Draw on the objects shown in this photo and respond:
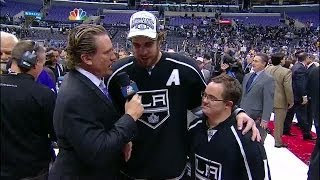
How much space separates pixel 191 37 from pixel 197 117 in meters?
36.0

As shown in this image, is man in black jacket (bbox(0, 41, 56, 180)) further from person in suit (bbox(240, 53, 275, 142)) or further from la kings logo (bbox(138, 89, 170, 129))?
person in suit (bbox(240, 53, 275, 142))

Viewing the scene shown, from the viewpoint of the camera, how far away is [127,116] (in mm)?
1950

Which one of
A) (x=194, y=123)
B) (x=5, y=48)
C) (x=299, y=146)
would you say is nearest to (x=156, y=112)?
(x=194, y=123)

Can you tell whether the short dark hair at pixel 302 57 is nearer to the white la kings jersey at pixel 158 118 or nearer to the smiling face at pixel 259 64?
the smiling face at pixel 259 64

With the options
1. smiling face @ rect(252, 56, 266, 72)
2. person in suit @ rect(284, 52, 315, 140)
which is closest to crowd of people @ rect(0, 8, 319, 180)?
smiling face @ rect(252, 56, 266, 72)

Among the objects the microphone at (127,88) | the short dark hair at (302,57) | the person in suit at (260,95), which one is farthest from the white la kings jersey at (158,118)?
the short dark hair at (302,57)

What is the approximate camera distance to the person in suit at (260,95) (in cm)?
536

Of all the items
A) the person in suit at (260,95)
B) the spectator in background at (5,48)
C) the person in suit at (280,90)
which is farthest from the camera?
the person in suit at (280,90)

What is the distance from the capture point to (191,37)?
38031mm

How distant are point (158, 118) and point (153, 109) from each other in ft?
0.19

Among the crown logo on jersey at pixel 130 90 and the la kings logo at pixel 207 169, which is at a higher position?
the crown logo on jersey at pixel 130 90

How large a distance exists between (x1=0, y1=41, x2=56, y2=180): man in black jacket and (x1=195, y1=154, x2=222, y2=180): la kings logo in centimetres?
94

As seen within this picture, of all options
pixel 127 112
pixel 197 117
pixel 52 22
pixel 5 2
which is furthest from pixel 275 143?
pixel 5 2

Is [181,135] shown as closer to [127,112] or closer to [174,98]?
[174,98]
